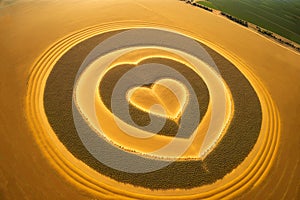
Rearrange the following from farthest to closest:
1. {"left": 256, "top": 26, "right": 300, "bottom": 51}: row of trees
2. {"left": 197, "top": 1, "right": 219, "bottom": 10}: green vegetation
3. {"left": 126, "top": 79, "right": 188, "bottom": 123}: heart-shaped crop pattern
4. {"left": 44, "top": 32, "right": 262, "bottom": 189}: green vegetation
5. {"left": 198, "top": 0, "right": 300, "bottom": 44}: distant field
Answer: {"left": 197, "top": 1, "right": 219, "bottom": 10}: green vegetation → {"left": 198, "top": 0, "right": 300, "bottom": 44}: distant field → {"left": 256, "top": 26, "right": 300, "bottom": 51}: row of trees → {"left": 126, "top": 79, "right": 188, "bottom": 123}: heart-shaped crop pattern → {"left": 44, "top": 32, "right": 262, "bottom": 189}: green vegetation

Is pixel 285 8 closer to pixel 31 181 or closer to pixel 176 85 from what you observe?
pixel 176 85

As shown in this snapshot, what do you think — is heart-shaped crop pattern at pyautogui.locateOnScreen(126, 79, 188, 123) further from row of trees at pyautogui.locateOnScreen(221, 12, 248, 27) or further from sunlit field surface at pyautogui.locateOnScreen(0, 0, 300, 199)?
row of trees at pyautogui.locateOnScreen(221, 12, 248, 27)

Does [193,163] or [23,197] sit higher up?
[193,163]

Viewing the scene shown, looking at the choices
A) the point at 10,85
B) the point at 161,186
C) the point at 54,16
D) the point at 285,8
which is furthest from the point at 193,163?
the point at 285,8

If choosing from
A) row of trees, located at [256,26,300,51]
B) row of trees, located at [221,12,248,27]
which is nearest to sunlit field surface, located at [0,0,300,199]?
row of trees, located at [256,26,300,51]

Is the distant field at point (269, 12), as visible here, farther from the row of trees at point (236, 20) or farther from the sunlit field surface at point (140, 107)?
the sunlit field surface at point (140, 107)

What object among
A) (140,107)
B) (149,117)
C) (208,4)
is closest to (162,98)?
(140,107)
